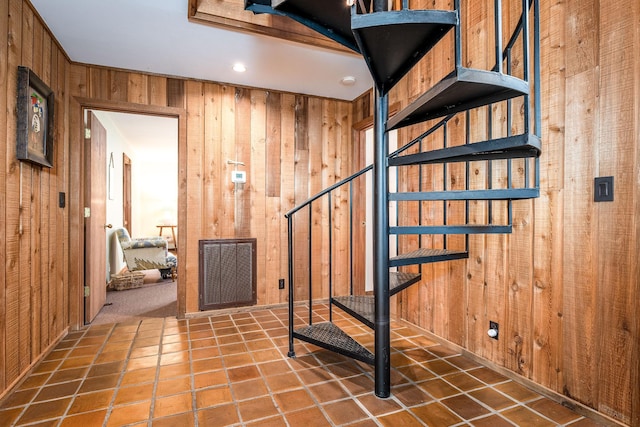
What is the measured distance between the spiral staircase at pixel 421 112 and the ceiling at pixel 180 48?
77cm

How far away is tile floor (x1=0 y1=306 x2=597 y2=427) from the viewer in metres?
1.65

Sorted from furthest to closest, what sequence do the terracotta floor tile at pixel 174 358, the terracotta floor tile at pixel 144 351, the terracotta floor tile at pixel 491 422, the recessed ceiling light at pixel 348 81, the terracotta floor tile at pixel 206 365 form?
the recessed ceiling light at pixel 348 81 → the terracotta floor tile at pixel 144 351 → the terracotta floor tile at pixel 174 358 → the terracotta floor tile at pixel 206 365 → the terracotta floor tile at pixel 491 422

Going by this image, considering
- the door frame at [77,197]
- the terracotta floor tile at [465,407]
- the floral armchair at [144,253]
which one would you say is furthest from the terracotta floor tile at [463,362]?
the floral armchair at [144,253]

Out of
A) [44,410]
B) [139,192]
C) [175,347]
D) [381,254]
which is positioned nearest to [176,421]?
[44,410]

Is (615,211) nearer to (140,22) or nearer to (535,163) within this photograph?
(535,163)

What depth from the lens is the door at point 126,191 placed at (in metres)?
6.22

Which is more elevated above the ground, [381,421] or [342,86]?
[342,86]

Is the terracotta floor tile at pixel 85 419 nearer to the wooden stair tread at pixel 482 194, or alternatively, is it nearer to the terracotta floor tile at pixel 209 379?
the terracotta floor tile at pixel 209 379

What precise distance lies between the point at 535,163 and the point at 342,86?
2267mm

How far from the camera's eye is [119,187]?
5.68m

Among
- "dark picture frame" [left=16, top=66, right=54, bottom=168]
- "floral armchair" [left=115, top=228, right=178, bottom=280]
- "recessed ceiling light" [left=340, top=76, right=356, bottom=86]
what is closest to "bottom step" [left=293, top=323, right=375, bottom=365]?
"dark picture frame" [left=16, top=66, right=54, bottom=168]

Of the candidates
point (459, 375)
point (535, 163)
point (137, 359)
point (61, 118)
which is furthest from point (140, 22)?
point (459, 375)

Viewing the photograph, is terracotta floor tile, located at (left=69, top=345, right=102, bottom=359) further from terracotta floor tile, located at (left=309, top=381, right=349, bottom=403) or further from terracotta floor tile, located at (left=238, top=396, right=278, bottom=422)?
terracotta floor tile, located at (left=309, top=381, right=349, bottom=403)

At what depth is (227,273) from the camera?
11.1 feet
